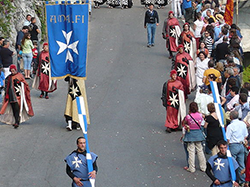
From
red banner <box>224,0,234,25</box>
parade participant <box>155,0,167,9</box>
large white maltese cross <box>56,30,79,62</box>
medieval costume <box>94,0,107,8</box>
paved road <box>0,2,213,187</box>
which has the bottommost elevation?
paved road <box>0,2,213,187</box>

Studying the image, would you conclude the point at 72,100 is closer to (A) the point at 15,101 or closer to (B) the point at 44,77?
(A) the point at 15,101

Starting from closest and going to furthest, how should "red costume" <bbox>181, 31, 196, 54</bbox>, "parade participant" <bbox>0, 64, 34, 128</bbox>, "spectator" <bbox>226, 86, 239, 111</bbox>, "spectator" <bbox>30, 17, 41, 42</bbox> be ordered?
"spectator" <bbox>226, 86, 239, 111</bbox>
"parade participant" <bbox>0, 64, 34, 128</bbox>
"red costume" <bbox>181, 31, 196, 54</bbox>
"spectator" <bbox>30, 17, 41, 42</bbox>

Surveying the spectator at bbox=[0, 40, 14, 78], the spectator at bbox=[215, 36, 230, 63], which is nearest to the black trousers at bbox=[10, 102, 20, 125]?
the spectator at bbox=[0, 40, 14, 78]

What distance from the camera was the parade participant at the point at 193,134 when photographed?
517 inches

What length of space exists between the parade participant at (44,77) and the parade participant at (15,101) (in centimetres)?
229

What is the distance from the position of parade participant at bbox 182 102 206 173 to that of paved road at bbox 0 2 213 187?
1.19 ft

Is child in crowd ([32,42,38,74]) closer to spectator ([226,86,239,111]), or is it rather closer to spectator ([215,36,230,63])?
spectator ([215,36,230,63])

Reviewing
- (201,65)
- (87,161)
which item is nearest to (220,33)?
(201,65)

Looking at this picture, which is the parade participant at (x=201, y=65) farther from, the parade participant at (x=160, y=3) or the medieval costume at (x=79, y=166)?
the parade participant at (x=160, y=3)

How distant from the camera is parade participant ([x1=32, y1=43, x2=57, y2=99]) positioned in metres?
18.6

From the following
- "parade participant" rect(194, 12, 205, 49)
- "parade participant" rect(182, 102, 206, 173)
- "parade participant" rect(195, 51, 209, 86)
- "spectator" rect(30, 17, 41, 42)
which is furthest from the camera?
"parade participant" rect(194, 12, 205, 49)

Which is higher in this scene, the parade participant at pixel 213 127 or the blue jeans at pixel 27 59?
the parade participant at pixel 213 127

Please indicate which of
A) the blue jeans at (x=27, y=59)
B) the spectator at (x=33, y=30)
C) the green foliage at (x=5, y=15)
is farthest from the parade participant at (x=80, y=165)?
the green foliage at (x=5, y=15)

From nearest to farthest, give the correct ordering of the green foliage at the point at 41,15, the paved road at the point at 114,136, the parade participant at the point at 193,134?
the paved road at the point at 114,136 → the parade participant at the point at 193,134 → the green foliage at the point at 41,15
